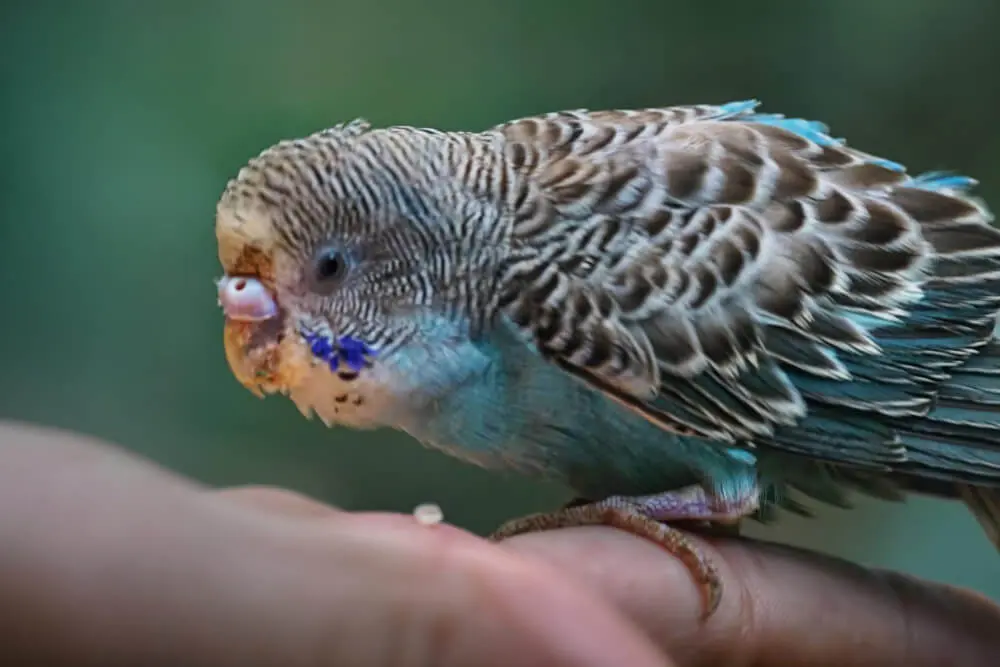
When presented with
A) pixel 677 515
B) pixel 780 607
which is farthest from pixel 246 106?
pixel 780 607

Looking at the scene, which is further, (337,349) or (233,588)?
(337,349)

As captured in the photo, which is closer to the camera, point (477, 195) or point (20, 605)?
point (20, 605)

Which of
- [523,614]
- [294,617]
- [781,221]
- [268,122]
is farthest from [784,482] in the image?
[268,122]

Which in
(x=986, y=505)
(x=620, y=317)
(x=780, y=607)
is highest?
(x=620, y=317)

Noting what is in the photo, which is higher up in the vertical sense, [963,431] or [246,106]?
[246,106]

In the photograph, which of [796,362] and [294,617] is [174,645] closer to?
[294,617]

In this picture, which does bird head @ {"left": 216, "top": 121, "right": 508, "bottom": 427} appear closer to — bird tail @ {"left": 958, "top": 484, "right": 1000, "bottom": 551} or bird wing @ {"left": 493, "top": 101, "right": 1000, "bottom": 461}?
bird wing @ {"left": 493, "top": 101, "right": 1000, "bottom": 461}

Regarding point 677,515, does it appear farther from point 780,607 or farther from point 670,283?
Answer: point 670,283
